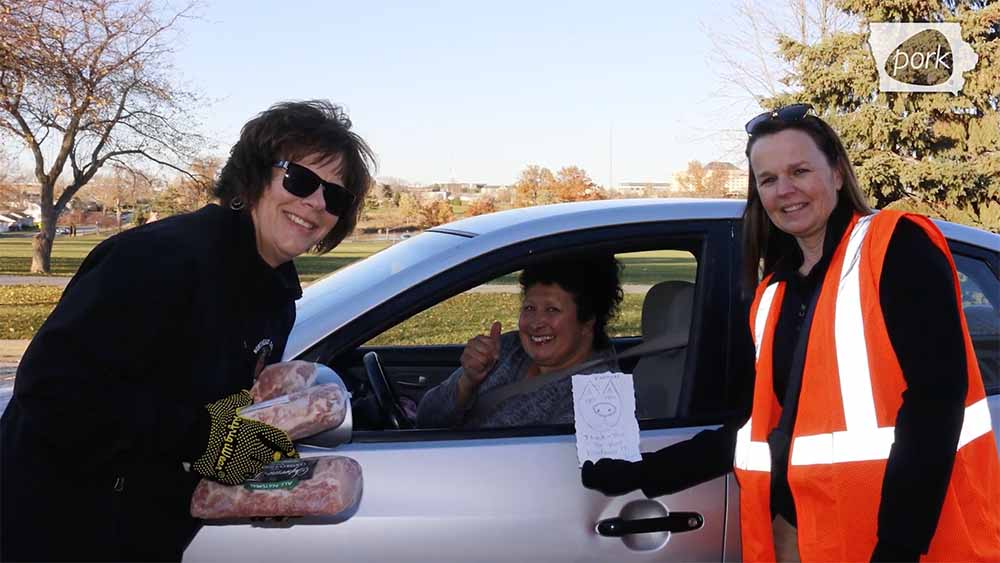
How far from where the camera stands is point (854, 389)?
176cm

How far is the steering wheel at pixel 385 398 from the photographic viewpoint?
2.53 meters

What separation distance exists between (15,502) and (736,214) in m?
1.89

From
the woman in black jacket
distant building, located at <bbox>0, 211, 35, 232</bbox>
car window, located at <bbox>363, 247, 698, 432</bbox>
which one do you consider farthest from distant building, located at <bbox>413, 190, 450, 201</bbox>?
distant building, located at <bbox>0, 211, 35, 232</bbox>

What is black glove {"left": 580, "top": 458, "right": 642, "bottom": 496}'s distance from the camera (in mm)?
2148

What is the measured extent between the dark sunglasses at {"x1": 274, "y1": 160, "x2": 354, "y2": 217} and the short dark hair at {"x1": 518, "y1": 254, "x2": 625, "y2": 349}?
1.07 meters

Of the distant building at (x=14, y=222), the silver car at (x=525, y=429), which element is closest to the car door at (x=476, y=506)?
the silver car at (x=525, y=429)

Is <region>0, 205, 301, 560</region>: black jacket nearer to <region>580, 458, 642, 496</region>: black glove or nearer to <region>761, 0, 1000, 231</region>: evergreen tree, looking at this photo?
<region>580, 458, 642, 496</region>: black glove

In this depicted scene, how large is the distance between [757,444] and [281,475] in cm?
101

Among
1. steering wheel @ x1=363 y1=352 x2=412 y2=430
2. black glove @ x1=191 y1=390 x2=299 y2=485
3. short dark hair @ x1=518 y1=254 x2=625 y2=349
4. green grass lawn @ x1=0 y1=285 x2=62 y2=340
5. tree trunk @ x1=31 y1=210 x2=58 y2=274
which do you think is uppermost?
short dark hair @ x1=518 y1=254 x2=625 y2=349

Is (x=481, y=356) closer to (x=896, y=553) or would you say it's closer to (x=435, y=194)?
(x=896, y=553)

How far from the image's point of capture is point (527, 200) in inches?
1438

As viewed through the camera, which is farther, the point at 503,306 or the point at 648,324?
the point at 503,306

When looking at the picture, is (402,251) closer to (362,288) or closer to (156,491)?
(362,288)

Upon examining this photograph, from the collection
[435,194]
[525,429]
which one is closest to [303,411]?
[525,429]
